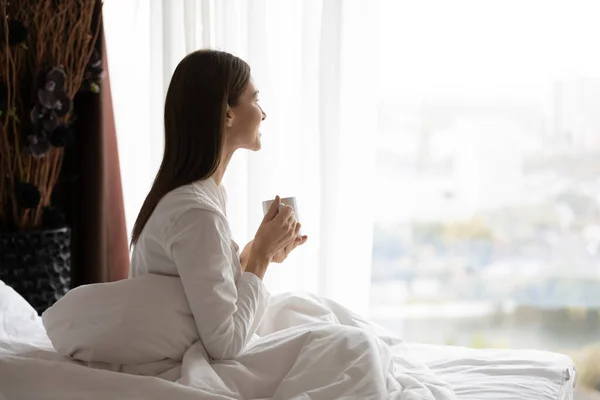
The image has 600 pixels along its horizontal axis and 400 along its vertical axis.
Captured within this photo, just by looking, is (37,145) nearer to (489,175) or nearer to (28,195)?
(28,195)

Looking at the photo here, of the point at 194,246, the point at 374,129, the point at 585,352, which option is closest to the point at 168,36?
the point at 374,129

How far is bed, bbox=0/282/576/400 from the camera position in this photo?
4.94 ft

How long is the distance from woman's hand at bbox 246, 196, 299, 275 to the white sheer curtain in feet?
4.09

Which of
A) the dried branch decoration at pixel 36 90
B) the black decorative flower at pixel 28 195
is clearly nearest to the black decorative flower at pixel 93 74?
the dried branch decoration at pixel 36 90

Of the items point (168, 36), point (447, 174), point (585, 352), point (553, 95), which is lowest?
point (585, 352)

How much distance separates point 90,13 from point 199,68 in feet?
5.14

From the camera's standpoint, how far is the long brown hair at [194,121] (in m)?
1.75

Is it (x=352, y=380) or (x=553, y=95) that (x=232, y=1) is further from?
(x=352, y=380)

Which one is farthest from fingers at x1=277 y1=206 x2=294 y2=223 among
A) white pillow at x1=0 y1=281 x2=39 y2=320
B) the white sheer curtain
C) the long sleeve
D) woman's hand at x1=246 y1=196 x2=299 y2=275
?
the white sheer curtain

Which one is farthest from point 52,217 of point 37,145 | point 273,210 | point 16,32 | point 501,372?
point 501,372

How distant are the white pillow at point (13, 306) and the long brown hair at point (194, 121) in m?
0.53

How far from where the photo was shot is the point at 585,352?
3.13 metres

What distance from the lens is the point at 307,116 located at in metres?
3.07

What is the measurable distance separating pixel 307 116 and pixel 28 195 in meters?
1.07
